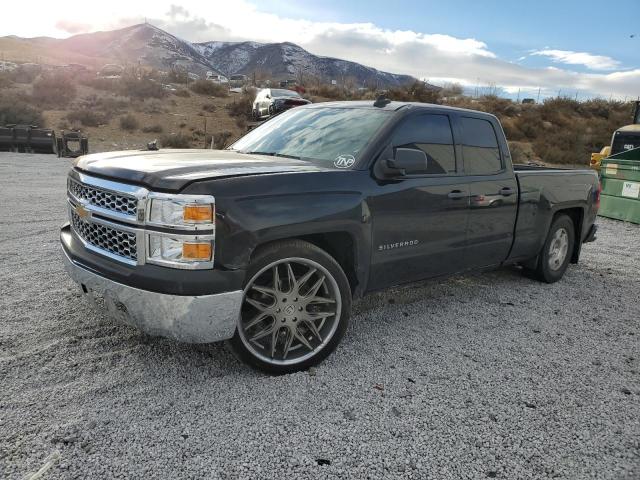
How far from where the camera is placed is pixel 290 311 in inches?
132

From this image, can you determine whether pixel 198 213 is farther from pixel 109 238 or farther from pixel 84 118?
pixel 84 118

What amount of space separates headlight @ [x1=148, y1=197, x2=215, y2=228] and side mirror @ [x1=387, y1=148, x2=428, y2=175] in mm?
1422

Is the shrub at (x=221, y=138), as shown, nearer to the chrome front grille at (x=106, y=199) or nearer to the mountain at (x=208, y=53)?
the chrome front grille at (x=106, y=199)

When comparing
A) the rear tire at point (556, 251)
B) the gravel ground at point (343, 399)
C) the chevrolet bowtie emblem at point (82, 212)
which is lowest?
the gravel ground at point (343, 399)

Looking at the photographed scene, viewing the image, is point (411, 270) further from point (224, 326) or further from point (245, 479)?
point (245, 479)

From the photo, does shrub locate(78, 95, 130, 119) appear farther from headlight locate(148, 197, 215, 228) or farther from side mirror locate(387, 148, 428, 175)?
headlight locate(148, 197, 215, 228)

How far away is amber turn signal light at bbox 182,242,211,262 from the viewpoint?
2.83 m

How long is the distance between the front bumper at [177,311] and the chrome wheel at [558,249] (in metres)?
4.31

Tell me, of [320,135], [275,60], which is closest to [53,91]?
[320,135]

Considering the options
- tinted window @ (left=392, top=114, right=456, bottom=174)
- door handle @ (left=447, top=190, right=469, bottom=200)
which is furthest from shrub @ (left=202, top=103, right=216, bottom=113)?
door handle @ (left=447, top=190, right=469, bottom=200)

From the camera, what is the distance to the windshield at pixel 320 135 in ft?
12.7

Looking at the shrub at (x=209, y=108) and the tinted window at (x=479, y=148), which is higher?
the shrub at (x=209, y=108)

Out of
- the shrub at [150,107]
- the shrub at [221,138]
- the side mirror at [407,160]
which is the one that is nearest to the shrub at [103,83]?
the shrub at [150,107]

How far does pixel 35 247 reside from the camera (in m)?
6.05
